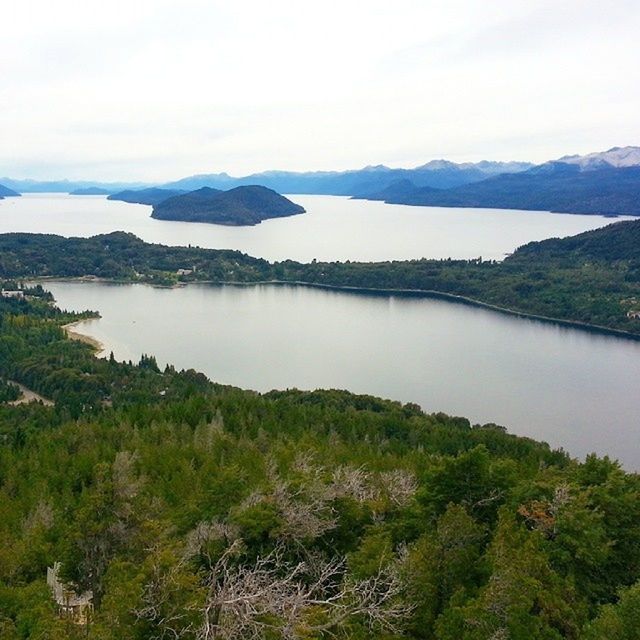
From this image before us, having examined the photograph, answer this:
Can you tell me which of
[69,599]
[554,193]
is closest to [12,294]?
[69,599]

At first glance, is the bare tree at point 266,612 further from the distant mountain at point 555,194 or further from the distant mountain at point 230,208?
the distant mountain at point 555,194

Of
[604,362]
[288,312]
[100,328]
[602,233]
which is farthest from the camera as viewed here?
[602,233]

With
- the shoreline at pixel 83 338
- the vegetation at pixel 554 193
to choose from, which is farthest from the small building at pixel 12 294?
the vegetation at pixel 554 193

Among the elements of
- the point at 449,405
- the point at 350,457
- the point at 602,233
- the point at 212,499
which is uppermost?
the point at 602,233

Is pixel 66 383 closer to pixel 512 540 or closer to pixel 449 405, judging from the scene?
pixel 449 405

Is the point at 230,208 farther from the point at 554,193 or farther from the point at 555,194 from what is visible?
the point at 554,193

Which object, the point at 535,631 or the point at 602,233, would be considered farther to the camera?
the point at 602,233

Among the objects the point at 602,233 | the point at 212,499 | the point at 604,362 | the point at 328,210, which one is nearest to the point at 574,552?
the point at 212,499
